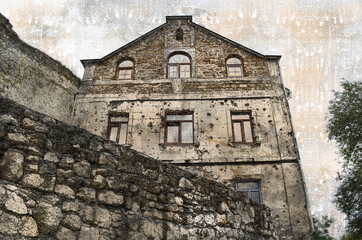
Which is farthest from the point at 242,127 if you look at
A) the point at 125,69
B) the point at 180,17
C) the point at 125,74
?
the point at 180,17

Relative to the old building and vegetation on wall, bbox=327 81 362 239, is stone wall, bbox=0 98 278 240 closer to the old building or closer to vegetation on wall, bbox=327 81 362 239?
the old building

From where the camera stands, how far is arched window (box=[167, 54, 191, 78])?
1362 centimetres

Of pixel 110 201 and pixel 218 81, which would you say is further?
pixel 218 81

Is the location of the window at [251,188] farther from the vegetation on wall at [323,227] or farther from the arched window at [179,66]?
the vegetation on wall at [323,227]

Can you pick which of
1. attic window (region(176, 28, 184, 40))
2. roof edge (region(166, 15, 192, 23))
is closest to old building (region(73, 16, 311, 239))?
attic window (region(176, 28, 184, 40))

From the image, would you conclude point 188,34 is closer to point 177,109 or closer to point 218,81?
point 218,81

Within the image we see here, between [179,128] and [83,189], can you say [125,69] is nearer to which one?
[179,128]

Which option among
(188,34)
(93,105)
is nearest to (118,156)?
(93,105)

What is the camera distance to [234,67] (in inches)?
546

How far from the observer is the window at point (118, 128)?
478 inches

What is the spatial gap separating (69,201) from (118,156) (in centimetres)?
85

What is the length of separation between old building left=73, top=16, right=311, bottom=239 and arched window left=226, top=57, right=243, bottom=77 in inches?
1.9

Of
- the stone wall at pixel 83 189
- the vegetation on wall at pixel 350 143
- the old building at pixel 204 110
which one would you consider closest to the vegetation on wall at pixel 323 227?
the vegetation on wall at pixel 350 143

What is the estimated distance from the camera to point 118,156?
12.1 ft
